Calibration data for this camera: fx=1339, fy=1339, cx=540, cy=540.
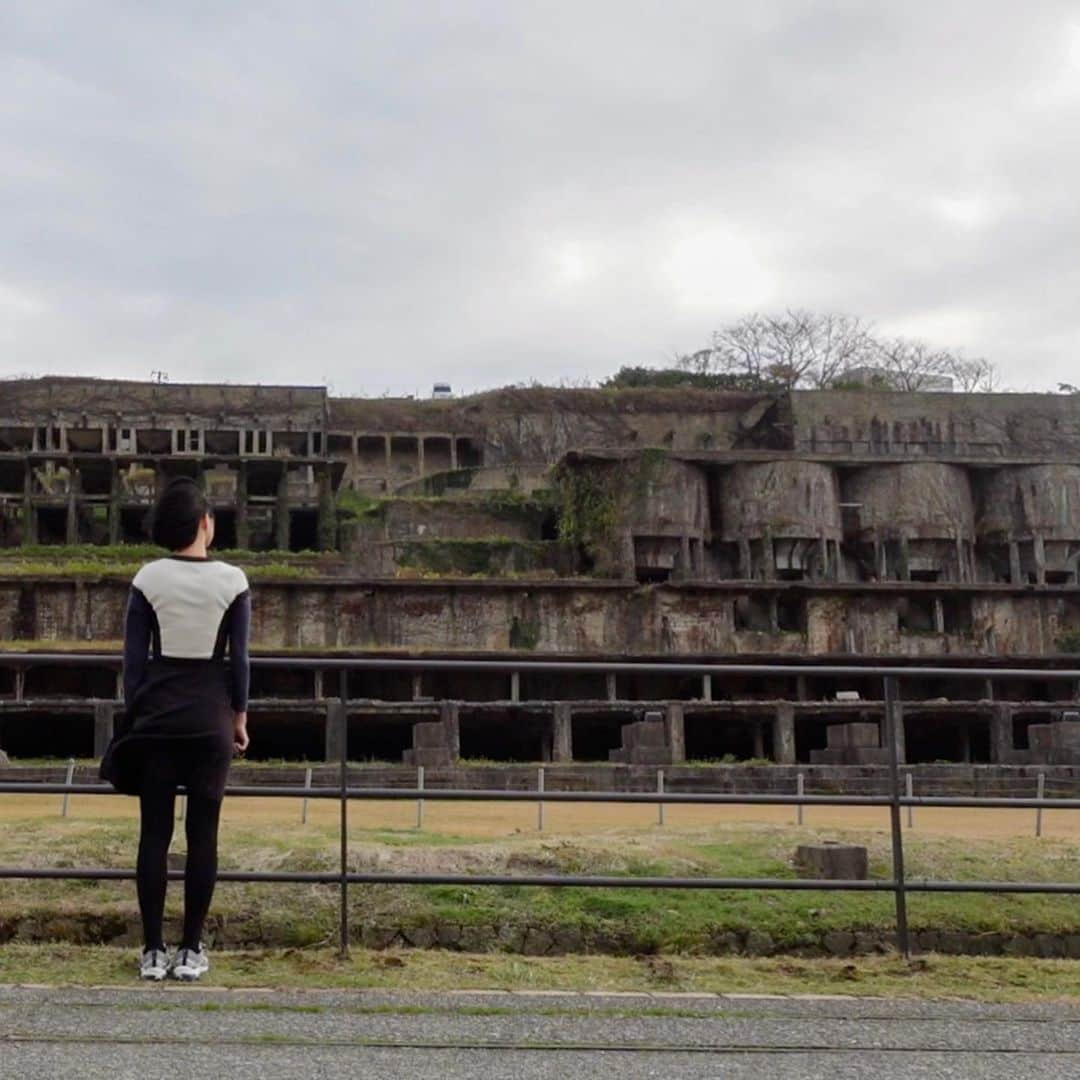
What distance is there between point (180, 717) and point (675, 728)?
2926cm

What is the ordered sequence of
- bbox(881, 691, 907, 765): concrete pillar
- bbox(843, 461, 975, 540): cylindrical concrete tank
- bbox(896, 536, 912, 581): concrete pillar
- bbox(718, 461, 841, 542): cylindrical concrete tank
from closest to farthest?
bbox(881, 691, 907, 765): concrete pillar
bbox(718, 461, 841, 542): cylindrical concrete tank
bbox(843, 461, 975, 540): cylindrical concrete tank
bbox(896, 536, 912, 581): concrete pillar

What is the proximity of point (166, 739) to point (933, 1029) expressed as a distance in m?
3.20

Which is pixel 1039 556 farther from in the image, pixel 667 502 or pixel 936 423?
pixel 667 502

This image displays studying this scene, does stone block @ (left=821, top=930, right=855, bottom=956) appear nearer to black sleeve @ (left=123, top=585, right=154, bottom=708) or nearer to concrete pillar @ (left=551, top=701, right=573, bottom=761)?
black sleeve @ (left=123, top=585, right=154, bottom=708)

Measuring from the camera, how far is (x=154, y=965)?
216 inches

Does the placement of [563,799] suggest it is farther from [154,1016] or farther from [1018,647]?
[1018,647]

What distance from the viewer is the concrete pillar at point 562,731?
33750 millimetres

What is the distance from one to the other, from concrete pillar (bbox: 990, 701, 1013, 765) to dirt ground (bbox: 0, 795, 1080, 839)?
40.7ft

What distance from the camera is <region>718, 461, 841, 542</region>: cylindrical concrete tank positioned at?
178 ft

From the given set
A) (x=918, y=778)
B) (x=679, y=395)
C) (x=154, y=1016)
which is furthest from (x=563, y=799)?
(x=679, y=395)

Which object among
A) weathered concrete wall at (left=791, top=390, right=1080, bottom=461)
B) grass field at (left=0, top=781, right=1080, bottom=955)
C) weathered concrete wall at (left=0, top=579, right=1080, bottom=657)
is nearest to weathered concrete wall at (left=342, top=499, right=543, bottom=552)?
weathered concrete wall at (left=0, top=579, right=1080, bottom=657)

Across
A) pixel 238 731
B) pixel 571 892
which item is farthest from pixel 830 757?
pixel 238 731

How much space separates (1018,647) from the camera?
138ft

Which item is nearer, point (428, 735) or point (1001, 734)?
point (428, 735)
